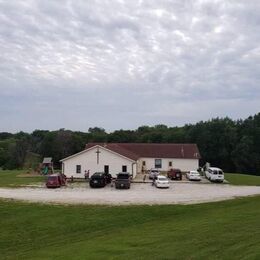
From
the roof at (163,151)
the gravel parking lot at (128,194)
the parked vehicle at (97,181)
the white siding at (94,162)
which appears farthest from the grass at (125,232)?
the roof at (163,151)

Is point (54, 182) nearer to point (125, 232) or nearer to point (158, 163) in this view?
point (158, 163)

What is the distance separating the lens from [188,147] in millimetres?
71375

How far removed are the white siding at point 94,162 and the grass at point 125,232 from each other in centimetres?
2432

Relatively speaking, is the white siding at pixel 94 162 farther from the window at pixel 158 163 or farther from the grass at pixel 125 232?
the grass at pixel 125 232

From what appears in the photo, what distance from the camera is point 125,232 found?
21.5 meters

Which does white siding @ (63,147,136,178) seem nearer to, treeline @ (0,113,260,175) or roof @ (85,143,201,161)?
roof @ (85,143,201,161)

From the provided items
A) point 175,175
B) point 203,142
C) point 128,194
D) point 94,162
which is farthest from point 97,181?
point 203,142

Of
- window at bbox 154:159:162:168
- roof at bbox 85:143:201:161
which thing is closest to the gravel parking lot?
roof at bbox 85:143:201:161

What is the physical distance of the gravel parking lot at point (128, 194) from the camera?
115ft

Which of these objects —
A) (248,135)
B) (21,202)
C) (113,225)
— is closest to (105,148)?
(21,202)

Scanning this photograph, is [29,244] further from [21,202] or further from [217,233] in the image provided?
[21,202]

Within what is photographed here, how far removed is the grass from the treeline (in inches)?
2366

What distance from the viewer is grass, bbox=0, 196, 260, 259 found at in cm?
1419

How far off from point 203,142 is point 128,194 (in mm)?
60364
